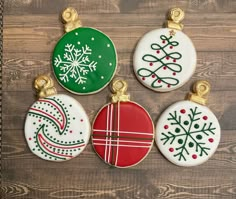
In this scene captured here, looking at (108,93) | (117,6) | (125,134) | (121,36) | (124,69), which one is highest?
(117,6)

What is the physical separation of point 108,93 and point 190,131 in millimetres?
425

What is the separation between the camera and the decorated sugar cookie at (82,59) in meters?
1.55

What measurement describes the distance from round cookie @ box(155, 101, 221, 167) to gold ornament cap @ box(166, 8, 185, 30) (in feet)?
1.18

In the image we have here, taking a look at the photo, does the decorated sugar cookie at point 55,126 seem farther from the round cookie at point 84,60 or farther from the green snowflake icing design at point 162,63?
the green snowflake icing design at point 162,63

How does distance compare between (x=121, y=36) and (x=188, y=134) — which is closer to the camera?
(x=188, y=134)

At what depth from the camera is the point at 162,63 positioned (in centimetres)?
152

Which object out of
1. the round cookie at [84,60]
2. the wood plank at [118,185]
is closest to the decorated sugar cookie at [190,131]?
the wood plank at [118,185]

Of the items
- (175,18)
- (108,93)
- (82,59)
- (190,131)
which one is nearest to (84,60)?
(82,59)

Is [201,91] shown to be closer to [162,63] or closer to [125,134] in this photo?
[162,63]

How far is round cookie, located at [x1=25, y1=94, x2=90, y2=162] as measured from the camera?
5.05ft

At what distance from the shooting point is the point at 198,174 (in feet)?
5.06

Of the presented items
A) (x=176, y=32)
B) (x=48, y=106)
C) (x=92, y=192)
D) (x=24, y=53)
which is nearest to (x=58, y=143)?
(x=48, y=106)

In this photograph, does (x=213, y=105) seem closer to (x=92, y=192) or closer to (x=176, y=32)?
(x=176, y=32)

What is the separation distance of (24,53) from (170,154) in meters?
0.86
